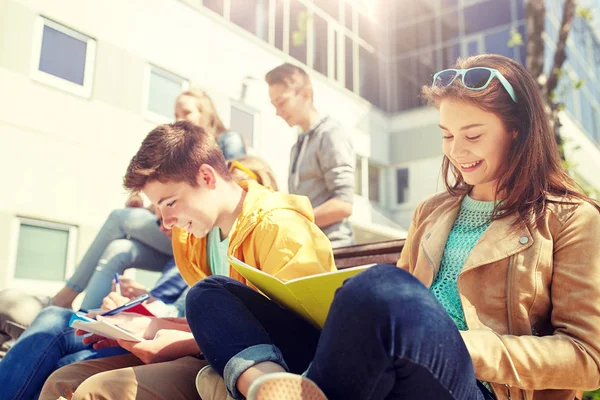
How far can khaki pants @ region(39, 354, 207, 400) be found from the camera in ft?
4.69

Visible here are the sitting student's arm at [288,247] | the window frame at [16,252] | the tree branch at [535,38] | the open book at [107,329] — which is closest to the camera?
the sitting student's arm at [288,247]

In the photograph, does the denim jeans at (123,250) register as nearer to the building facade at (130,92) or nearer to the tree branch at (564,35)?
the building facade at (130,92)

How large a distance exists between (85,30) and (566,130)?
8908 mm

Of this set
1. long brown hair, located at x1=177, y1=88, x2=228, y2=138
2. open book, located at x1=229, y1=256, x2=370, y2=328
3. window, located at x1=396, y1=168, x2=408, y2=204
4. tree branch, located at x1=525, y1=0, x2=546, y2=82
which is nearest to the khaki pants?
open book, located at x1=229, y1=256, x2=370, y2=328

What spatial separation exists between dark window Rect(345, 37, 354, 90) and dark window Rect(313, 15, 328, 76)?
71cm

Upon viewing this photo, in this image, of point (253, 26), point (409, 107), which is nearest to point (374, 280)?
point (253, 26)

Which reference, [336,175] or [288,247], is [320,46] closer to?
[336,175]

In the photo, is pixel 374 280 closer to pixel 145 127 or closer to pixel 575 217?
pixel 575 217

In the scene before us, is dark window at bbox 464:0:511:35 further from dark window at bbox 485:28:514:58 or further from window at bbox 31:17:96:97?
window at bbox 31:17:96:97

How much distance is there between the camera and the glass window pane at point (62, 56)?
173 inches

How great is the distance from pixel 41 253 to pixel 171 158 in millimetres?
2856

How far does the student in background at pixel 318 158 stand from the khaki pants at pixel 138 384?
1.04m

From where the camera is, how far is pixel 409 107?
10375 millimetres

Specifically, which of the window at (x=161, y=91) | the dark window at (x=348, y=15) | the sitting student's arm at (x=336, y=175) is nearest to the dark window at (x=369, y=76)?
the dark window at (x=348, y=15)
